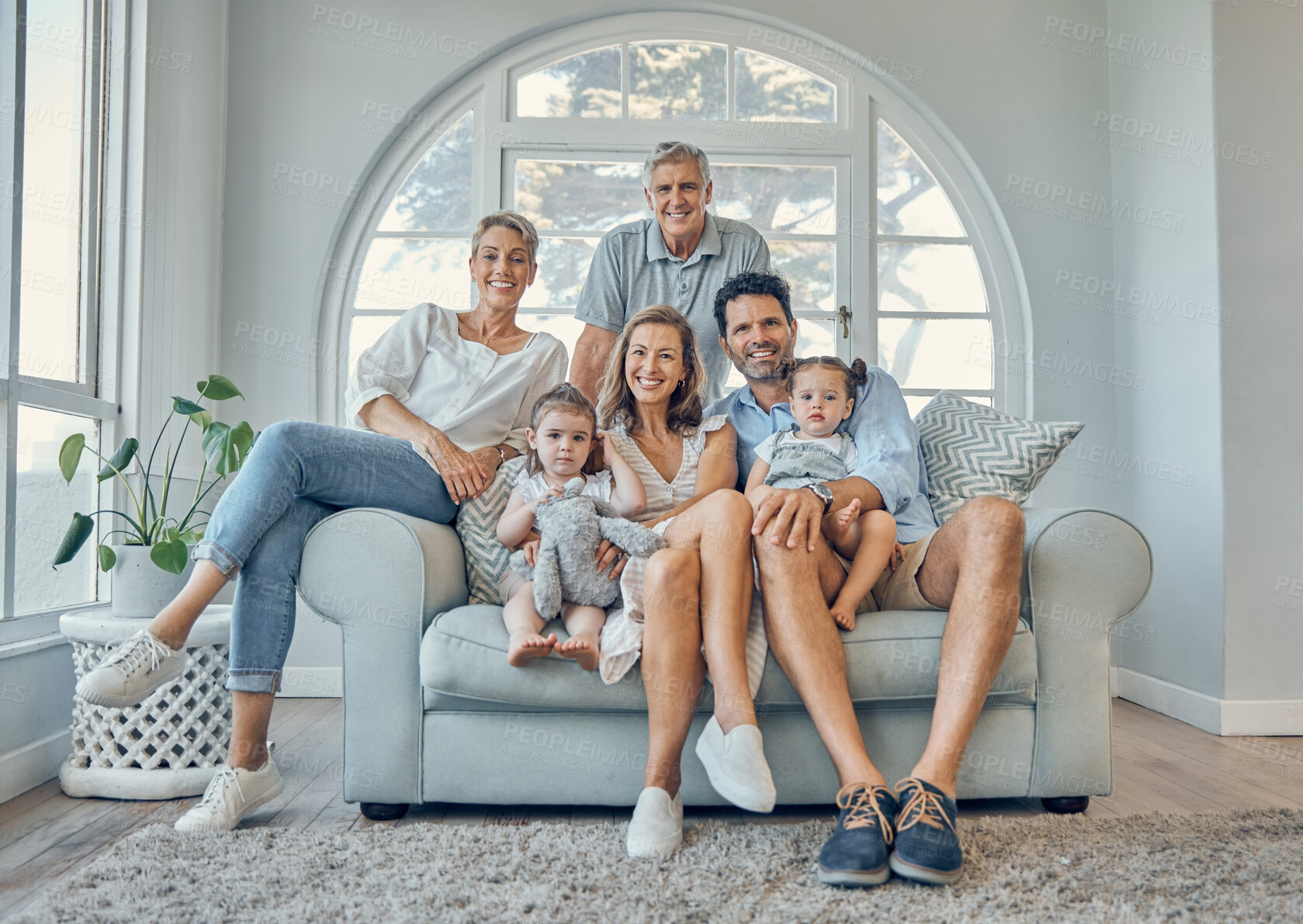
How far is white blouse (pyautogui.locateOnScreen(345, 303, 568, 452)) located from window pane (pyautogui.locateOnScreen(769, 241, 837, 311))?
4.36 feet

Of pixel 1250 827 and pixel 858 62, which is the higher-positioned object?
pixel 858 62

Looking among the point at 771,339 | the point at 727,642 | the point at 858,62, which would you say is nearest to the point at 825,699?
the point at 727,642

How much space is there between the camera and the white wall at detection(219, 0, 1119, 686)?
3.22m

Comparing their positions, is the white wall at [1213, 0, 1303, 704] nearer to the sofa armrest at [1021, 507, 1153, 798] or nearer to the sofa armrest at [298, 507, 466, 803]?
the sofa armrest at [1021, 507, 1153, 798]

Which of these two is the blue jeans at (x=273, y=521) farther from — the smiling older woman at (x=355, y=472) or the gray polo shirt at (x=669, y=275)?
the gray polo shirt at (x=669, y=275)

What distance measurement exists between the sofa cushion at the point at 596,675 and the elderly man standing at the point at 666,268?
95 cm

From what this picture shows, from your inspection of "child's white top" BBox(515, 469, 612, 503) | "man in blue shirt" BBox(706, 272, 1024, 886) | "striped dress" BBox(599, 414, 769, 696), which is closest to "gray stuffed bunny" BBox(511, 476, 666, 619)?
"striped dress" BBox(599, 414, 769, 696)

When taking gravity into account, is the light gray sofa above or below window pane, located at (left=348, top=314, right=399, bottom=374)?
below

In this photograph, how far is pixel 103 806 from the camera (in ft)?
6.23

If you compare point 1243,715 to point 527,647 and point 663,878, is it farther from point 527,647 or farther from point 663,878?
point 527,647

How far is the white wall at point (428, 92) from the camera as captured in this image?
3217mm

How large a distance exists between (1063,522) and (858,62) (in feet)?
7.09

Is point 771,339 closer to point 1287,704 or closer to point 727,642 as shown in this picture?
point 727,642

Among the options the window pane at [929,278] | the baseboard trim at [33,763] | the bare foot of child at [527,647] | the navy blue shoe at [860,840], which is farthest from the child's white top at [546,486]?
the window pane at [929,278]
